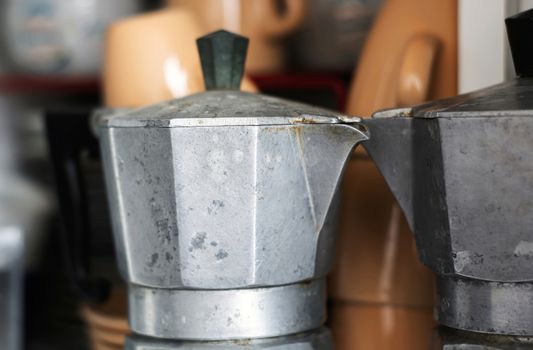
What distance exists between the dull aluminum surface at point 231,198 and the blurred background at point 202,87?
5.6 inches

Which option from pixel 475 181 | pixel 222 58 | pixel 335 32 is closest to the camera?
pixel 475 181

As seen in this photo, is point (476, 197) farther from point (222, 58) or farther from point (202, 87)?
point (202, 87)

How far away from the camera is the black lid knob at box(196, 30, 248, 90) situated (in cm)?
75

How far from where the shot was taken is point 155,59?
0.94 meters

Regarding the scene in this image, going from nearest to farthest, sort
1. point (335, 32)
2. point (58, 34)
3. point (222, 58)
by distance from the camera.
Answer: point (222, 58) < point (335, 32) < point (58, 34)

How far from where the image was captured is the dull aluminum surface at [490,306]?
634 millimetres

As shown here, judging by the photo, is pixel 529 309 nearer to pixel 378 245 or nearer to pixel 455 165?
pixel 455 165

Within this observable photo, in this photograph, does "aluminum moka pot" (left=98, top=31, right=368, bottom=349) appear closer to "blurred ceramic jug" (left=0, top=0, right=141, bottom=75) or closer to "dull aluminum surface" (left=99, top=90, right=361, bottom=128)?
"dull aluminum surface" (left=99, top=90, right=361, bottom=128)

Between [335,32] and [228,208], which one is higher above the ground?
[335,32]

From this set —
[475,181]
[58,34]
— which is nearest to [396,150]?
[475,181]

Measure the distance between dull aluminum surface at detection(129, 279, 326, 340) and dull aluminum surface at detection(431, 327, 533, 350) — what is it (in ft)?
0.33

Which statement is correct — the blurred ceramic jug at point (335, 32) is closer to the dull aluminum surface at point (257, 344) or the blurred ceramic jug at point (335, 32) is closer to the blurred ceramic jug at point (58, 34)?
the blurred ceramic jug at point (58, 34)

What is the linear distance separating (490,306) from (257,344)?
16cm

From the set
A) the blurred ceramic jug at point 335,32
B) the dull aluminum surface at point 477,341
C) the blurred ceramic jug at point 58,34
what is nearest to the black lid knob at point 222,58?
the dull aluminum surface at point 477,341
